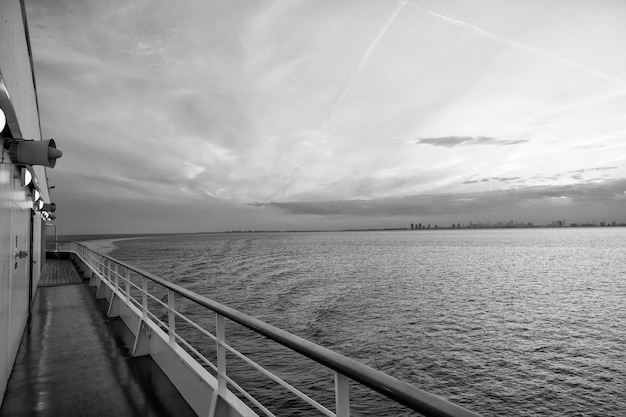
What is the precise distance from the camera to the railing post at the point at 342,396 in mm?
1450

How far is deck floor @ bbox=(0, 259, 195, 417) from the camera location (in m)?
3.34

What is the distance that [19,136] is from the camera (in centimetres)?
391

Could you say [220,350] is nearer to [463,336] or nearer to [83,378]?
[83,378]

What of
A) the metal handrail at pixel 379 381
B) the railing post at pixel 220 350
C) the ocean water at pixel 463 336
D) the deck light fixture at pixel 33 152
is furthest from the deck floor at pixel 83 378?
the ocean water at pixel 463 336

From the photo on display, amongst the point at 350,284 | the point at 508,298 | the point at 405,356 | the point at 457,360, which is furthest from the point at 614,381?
the point at 350,284

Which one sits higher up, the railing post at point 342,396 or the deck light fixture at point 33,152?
the deck light fixture at point 33,152

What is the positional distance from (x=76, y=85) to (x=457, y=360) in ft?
48.8

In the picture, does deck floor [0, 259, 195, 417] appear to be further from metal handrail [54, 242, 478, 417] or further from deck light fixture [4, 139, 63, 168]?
deck light fixture [4, 139, 63, 168]

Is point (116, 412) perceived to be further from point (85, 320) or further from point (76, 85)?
point (76, 85)

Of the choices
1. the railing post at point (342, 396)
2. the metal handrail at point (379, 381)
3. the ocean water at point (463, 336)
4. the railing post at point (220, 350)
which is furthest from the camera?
the ocean water at point (463, 336)

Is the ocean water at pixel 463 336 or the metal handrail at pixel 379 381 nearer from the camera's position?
the metal handrail at pixel 379 381

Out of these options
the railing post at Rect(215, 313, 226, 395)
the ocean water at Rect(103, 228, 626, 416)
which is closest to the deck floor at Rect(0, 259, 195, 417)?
the railing post at Rect(215, 313, 226, 395)

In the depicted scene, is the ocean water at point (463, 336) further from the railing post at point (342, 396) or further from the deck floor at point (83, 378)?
the railing post at point (342, 396)

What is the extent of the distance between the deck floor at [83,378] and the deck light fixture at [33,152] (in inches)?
87.1
